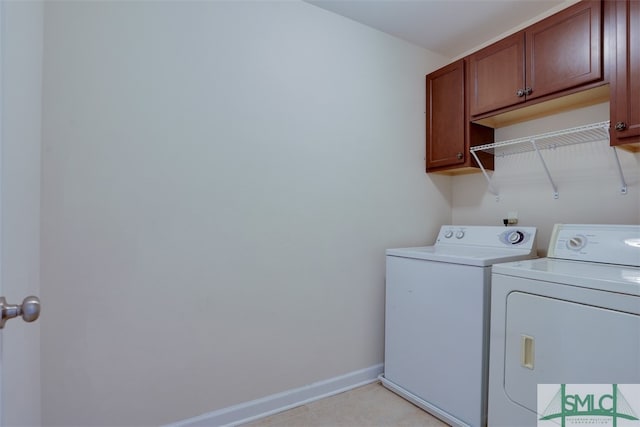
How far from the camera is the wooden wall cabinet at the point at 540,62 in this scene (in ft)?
5.14

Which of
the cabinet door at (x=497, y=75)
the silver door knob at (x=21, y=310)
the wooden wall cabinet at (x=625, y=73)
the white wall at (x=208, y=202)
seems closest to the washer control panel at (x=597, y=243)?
the wooden wall cabinet at (x=625, y=73)

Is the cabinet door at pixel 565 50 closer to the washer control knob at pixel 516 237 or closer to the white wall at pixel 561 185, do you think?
the white wall at pixel 561 185

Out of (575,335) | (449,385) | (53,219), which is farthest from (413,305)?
(53,219)

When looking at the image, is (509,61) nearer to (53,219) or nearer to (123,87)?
(123,87)

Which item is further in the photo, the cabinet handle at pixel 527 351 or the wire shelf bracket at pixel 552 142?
the wire shelf bracket at pixel 552 142

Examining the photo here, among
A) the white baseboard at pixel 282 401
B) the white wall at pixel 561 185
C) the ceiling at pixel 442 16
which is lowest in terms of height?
the white baseboard at pixel 282 401

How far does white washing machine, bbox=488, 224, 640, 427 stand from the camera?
110cm

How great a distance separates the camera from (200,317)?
1.58 meters

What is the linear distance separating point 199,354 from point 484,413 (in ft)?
4.77

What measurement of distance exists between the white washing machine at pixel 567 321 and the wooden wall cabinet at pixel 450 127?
2.71 feet

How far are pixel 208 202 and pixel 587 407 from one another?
182 cm

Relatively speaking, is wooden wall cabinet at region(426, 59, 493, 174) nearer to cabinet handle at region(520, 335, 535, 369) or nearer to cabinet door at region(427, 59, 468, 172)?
cabinet door at region(427, 59, 468, 172)

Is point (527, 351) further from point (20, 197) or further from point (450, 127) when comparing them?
point (20, 197)

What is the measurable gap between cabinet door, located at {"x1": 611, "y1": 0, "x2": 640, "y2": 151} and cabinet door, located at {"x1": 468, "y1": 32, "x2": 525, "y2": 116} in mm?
418
